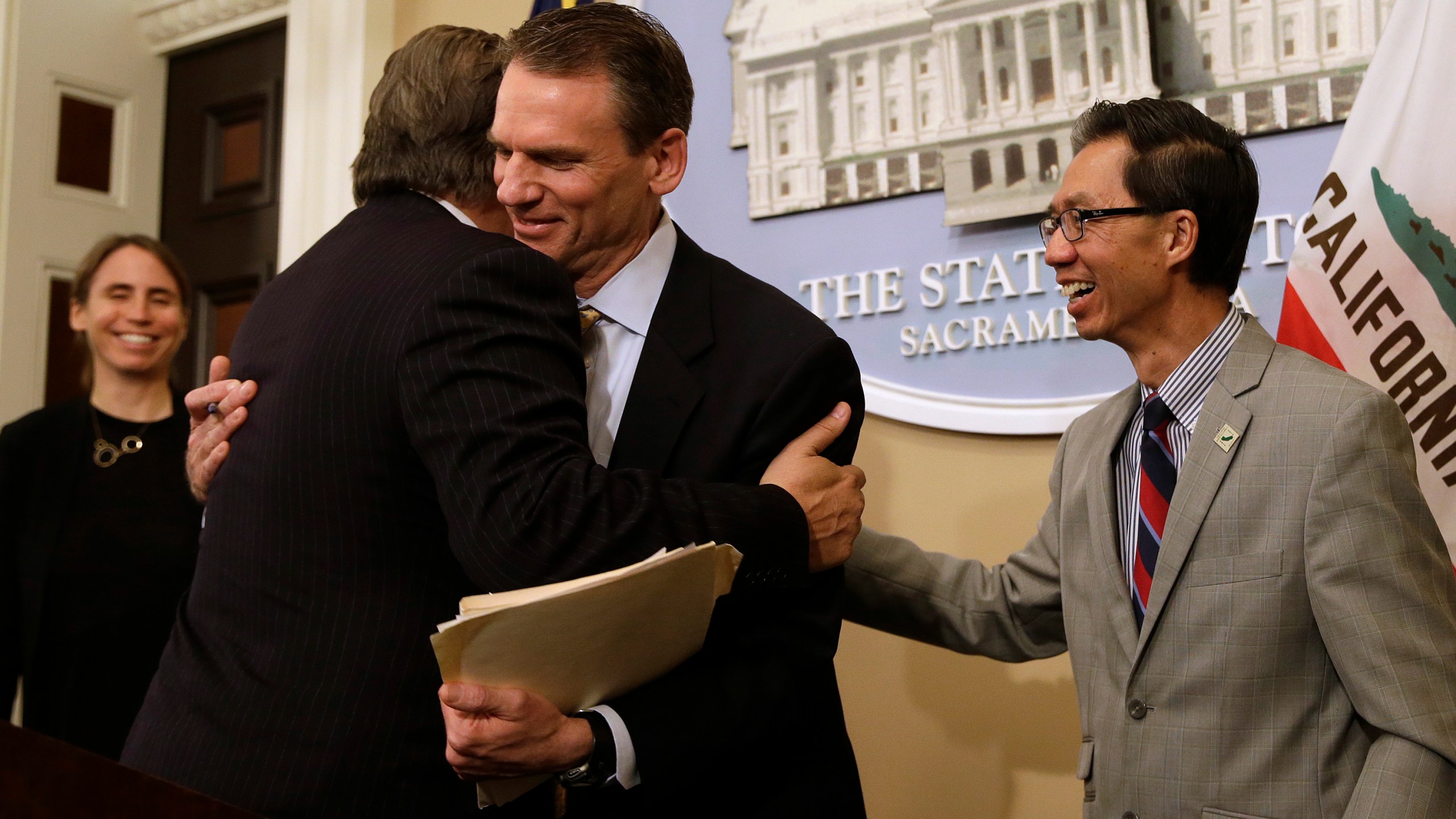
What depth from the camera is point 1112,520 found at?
167 centimetres

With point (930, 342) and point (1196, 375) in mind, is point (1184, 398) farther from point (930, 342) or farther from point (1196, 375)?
point (930, 342)

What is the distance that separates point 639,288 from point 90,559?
1737mm

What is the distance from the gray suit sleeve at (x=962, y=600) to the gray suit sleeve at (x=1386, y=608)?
49 cm

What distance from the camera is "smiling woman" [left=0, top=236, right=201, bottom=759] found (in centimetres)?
264

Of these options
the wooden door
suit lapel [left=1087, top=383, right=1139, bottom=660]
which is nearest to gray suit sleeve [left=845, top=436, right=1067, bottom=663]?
suit lapel [left=1087, top=383, right=1139, bottom=660]

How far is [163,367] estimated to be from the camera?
2928 mm

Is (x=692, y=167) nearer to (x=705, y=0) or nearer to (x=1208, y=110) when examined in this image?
(x=705, y=0)

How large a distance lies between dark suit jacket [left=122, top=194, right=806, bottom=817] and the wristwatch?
0.11 metres

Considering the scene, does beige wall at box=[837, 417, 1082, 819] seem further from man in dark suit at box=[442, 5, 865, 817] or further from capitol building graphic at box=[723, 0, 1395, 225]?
man in dark suit at box=[442, 5, 865, 817]

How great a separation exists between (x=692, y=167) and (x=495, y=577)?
5.36 ft

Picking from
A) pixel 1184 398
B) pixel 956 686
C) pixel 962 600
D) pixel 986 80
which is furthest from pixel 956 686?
pixel 986 80

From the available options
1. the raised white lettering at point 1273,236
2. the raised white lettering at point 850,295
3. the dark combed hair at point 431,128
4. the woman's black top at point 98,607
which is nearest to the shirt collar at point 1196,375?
the raised white lettering at point 1273,236

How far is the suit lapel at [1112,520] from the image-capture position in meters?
1.59

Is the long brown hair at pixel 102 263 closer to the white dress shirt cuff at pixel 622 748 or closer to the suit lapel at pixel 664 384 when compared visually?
the suit lapel at pixel 664 384
